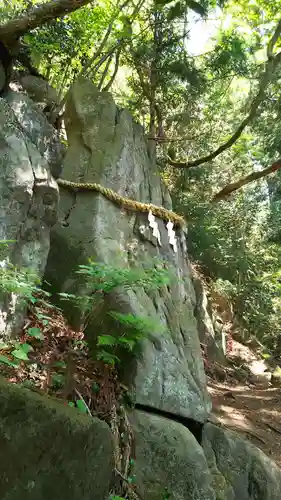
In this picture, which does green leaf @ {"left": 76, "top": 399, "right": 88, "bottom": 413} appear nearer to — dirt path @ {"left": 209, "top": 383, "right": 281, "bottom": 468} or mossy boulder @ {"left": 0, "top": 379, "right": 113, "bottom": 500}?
mossy boulder @ {"left": 0, "top": 379, "right": 113, "bottom": 500}

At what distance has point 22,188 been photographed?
4105 mm

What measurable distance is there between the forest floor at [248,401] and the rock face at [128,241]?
40.2 inches

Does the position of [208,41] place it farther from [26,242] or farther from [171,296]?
[26,242]

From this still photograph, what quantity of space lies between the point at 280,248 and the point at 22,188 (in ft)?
29.0

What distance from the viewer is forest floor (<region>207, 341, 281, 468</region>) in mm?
6539

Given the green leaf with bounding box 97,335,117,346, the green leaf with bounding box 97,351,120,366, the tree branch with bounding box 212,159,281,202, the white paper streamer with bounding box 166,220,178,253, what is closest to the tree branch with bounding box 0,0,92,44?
the green leaf with bounding box 97,335,117,346

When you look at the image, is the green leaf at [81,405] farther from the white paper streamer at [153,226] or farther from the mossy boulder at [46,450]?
the white paper streamer at [153,226]

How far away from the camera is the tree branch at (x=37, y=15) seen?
3885 millimetres

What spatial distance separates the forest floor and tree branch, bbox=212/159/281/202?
12.5 ft

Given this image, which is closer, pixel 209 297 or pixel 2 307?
pixel 2 307

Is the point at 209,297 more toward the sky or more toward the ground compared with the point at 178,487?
more toward the sky

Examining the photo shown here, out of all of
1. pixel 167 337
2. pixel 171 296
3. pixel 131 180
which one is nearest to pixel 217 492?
pixel 167 337

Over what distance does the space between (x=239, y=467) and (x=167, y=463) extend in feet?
3.98

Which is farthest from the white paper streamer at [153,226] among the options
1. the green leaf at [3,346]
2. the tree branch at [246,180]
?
the tree branch at [246,180]
